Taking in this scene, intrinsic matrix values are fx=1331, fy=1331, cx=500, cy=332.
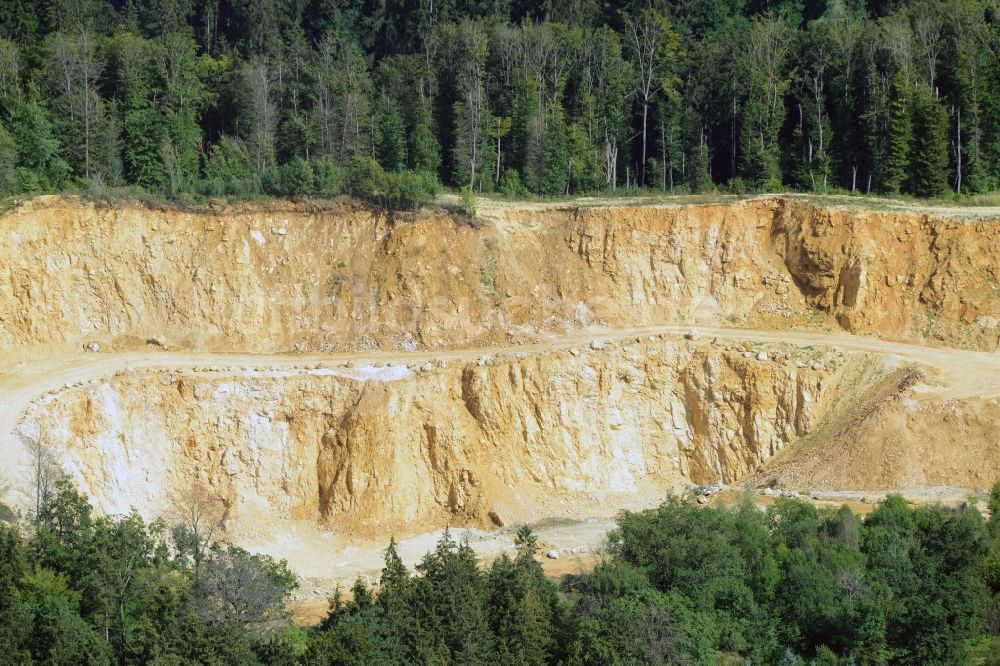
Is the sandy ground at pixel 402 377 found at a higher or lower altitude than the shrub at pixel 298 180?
lower

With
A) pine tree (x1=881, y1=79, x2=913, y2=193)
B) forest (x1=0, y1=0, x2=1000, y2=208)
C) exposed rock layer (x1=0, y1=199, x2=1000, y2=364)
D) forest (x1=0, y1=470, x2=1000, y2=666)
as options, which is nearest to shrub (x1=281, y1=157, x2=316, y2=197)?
forest (x1=0, y1=0, x2=1000, y2=208)

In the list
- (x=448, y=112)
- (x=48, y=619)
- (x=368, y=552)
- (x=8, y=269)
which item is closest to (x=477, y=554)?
(x=368, y=552)

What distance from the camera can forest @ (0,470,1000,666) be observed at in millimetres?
42375

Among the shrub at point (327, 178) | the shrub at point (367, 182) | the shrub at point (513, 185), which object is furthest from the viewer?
the shrub at point (513, 185)

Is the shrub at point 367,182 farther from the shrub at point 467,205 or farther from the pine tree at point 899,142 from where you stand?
the pine tree at point 899,142

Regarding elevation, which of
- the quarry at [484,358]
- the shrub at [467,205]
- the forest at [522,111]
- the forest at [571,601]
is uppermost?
the forest at [522,111]

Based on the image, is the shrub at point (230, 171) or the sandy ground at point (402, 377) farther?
the shrub at point (230, 171)

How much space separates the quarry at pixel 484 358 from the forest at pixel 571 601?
26.7 ft

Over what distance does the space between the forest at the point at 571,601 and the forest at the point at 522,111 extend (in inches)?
982

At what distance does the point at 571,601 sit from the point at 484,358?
18423mm

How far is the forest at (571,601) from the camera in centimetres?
4238

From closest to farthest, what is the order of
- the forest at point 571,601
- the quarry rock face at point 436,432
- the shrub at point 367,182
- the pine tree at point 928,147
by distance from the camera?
the forest at point 571,601 < the quarry rock face at point 436,432 < the shrub at point 367,182 < the pine tree at point 928,147

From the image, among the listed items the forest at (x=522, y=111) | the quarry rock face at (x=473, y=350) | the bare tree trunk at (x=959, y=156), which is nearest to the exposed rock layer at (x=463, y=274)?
the quarry rock face at (x=473, y=350)

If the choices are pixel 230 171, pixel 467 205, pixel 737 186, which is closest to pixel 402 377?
pixel 467 205
